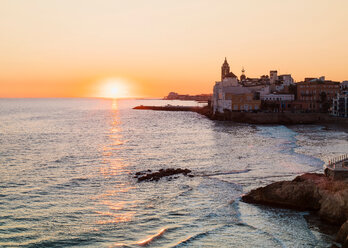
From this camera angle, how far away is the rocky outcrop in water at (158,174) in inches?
1132

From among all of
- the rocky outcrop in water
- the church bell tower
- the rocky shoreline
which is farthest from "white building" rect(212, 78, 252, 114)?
the rocky shoreline

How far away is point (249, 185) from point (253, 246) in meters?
10.3

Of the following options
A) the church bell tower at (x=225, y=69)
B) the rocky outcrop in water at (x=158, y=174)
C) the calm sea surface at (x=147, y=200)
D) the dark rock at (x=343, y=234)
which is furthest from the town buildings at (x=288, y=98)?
the dark rock at (x=343, y=234)

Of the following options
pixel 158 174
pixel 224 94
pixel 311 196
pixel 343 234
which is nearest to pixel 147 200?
pixel 158 174

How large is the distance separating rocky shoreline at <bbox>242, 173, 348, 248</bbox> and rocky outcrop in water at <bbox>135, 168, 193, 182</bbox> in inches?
341

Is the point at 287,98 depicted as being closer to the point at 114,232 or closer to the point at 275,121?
the point at 275,121

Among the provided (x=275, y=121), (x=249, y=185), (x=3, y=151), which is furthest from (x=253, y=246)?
(x=275, y=121)

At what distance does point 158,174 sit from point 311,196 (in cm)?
1306

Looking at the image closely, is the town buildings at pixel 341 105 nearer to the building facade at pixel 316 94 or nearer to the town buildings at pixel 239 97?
the building facade at pixel 316 94

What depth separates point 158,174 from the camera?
29922 millimetres

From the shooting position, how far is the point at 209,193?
966 inches

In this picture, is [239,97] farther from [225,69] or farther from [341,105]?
[225,69]

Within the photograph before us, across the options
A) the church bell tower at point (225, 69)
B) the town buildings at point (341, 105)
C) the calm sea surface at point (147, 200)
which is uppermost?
the church bell tower at point (225, 69)

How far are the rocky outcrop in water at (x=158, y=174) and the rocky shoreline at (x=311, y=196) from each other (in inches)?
341
